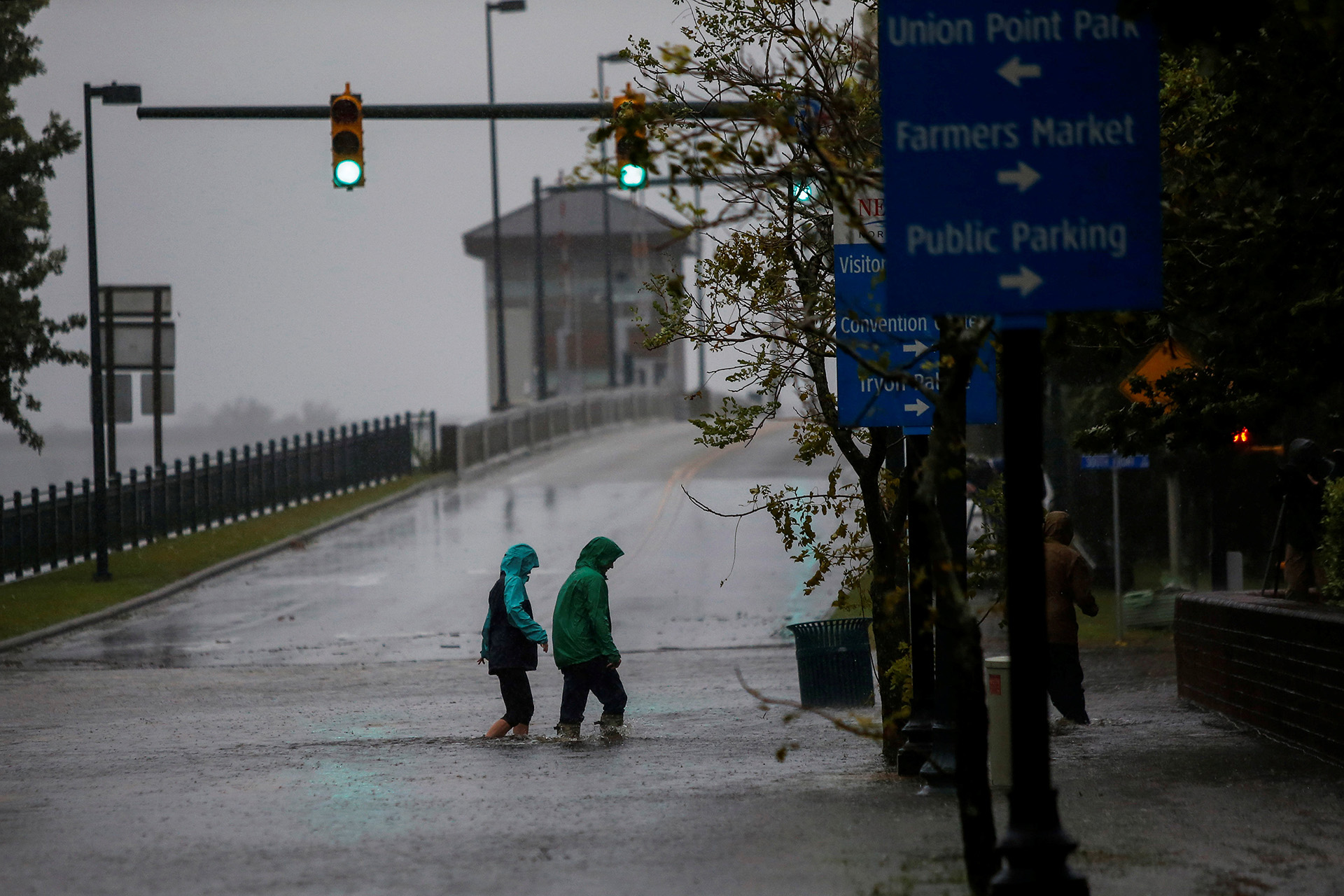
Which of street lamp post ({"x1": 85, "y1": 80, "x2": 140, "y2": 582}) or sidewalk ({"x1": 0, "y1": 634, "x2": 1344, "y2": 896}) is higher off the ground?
street lamp post ({"x1": 85, "y1": 80, "x2": 140, "y2": 582})

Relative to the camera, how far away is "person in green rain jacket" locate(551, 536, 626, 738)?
1233cm

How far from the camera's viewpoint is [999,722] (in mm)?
9328

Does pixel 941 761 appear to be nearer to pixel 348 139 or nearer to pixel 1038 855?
pixel 1038 855

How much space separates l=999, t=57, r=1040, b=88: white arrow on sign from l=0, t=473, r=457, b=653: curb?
17.3m

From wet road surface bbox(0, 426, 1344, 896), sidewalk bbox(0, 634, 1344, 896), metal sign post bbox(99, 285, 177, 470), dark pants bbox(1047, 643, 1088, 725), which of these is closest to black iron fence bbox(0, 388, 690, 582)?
metal sign post bbox(99, 285, 177, 470)

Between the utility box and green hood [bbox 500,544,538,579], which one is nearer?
the utility box

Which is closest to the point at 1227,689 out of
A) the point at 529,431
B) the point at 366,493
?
the point at 366,493

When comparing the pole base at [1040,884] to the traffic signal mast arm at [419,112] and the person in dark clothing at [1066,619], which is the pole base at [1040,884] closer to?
the person in dark clothing at [1066,619]

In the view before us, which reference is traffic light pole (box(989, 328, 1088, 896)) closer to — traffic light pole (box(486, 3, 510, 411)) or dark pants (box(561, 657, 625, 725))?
dark pants (box(561, 657, 625, 725))

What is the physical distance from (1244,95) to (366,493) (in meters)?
30.1

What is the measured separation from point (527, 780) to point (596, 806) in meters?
1.25

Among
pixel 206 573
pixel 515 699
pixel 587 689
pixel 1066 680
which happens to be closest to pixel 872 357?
pixel 1066 680

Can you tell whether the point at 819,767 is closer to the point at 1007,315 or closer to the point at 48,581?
the point at 1007,315

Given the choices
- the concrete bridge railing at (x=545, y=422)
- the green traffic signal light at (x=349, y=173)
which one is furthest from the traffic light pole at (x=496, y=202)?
the green traffic signal light at (x=349, y=173)
